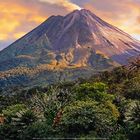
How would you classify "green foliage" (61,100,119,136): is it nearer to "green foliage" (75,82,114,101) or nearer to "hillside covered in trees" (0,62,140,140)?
"hillside covered in trees" (0,62,140,140)

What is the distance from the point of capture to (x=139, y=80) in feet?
332

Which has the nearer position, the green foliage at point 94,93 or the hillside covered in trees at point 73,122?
the hillside covered in trees at point 73,122

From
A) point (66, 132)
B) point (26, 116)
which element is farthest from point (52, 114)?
point (66, 132)

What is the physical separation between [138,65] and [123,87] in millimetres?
20969

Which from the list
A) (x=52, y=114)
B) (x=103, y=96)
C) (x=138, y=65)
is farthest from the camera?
(x=138, y=65)

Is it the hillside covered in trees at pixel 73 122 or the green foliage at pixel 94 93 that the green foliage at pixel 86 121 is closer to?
the hillside covered in trees at pixel 73 122

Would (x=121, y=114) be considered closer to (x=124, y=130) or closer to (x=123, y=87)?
(x=124, y=130)

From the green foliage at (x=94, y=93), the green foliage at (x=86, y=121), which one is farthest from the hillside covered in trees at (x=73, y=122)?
the green foliage at (x=94, y=93)

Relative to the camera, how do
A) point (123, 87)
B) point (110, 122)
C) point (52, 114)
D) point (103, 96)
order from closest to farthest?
point (110, 122)
point (52, 114)
point (103, 96)
point (123, 87)

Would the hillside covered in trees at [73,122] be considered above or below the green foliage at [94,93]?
below

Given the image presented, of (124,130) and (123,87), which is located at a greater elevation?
(123,87)

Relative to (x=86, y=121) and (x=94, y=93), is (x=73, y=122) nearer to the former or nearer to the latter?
(x=86, y=121)

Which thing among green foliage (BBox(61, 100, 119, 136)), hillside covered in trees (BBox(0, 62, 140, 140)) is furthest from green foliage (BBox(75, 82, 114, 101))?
green foliage (BBox(61, 100, 119, 136))

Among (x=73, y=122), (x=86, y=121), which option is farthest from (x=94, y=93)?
(x=73, y=122)
